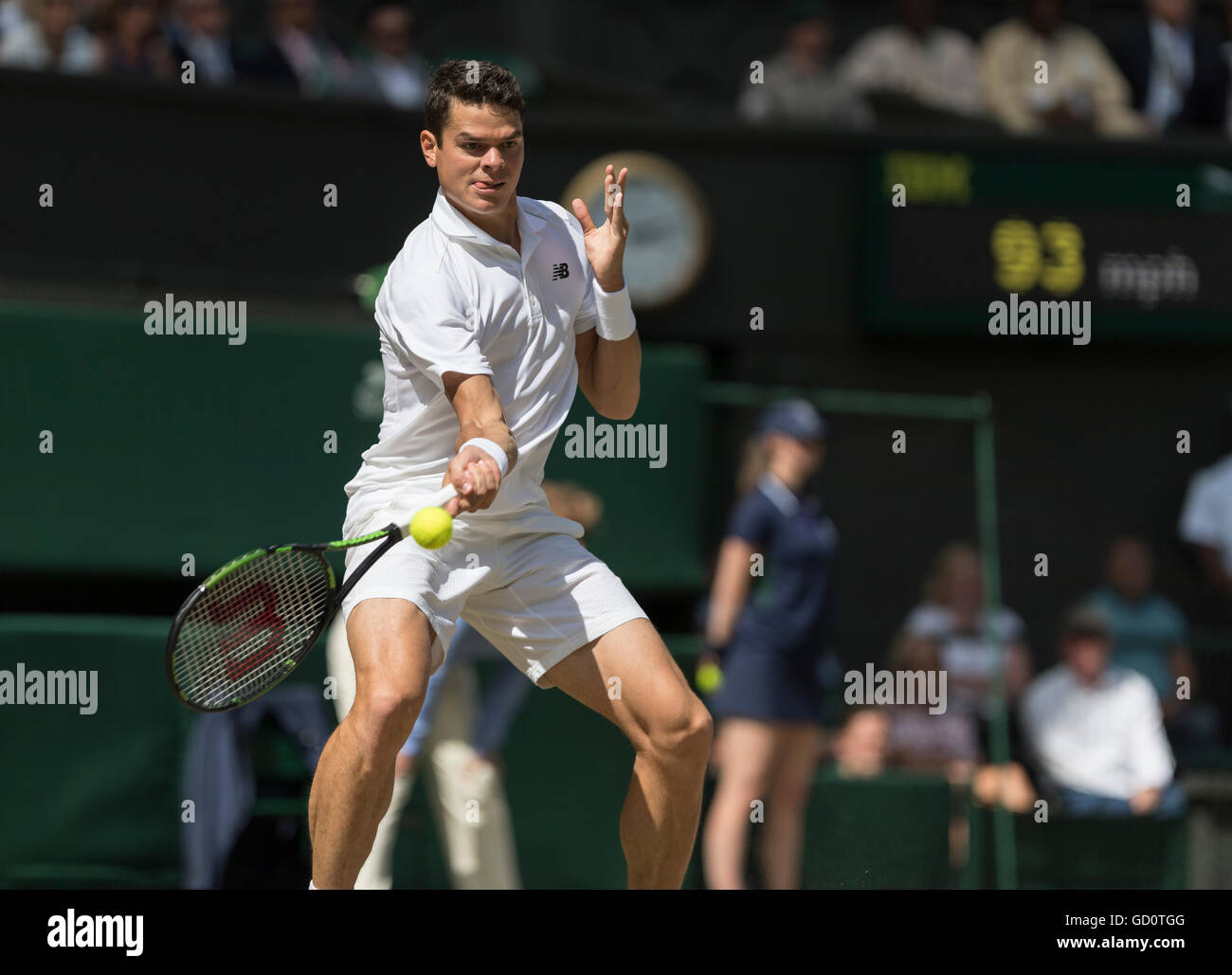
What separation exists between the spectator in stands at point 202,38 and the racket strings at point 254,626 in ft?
15.6

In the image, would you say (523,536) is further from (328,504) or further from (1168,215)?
(1168,215)

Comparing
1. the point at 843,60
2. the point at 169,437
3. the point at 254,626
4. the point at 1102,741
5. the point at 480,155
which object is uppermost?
the point at 843,60

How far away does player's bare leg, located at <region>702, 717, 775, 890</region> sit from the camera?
6.97 metres

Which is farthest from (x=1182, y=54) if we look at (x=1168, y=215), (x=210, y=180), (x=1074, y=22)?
(x=210, y=180)

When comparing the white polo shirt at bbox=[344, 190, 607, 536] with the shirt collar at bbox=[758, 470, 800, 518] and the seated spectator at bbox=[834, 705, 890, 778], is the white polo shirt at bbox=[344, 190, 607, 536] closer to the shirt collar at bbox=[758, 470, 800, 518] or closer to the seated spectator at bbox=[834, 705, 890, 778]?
the shirt collar at bbox=[758, 470, 800, 518]

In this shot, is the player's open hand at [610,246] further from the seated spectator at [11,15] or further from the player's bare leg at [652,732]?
the seated spectator at [11,15]

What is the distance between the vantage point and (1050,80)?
10.1 meters

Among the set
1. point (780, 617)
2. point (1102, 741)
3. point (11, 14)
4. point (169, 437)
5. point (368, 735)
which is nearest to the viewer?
point (368, 735)

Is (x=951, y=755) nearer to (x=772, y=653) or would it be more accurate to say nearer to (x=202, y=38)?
(x=772, y=653)

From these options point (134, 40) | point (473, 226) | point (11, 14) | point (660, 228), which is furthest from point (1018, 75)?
point (473, 226)

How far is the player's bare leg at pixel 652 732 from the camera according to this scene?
13.8ft

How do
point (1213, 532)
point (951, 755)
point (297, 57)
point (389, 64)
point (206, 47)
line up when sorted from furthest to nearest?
point (1213, 532) < point (389, 64) < point (297, 57) < point (206, 47) < point (951, 755)

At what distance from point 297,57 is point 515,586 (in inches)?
204
